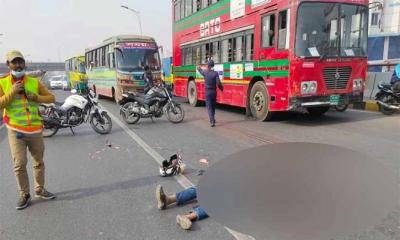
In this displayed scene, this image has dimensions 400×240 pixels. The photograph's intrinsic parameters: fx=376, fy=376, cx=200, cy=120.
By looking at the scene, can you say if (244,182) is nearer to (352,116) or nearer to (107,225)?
(107,225)

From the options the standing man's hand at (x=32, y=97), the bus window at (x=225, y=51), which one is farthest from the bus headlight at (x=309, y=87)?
the standing man's hand at (x=32, y=97)

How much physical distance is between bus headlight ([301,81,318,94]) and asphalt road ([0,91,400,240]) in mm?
922

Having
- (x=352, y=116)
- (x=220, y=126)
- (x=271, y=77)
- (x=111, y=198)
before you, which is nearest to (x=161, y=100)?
(x=220, y=126)

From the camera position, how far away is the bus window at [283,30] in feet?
30.3

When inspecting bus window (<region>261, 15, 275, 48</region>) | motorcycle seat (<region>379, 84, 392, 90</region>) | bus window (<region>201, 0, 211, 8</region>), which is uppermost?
bus window (<region>201, 0, 211, 8</region>)

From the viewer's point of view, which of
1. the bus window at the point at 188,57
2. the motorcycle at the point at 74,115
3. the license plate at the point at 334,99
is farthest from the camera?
the bus window at the point at 188,57

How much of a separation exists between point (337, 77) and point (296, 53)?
139cm

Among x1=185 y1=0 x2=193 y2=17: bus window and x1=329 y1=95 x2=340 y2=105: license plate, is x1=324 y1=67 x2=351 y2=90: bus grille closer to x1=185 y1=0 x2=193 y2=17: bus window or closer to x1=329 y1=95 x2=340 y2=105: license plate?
x1=329 y1=95 x2=340 y2=105: license plate

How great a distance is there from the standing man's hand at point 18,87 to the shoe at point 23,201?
1.26 metres

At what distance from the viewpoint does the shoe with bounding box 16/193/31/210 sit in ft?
14.4

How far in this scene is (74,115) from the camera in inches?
384

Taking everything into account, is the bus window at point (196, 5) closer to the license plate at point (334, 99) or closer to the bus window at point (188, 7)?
the bus window at point (188, 7)

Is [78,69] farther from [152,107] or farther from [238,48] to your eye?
[238,48]

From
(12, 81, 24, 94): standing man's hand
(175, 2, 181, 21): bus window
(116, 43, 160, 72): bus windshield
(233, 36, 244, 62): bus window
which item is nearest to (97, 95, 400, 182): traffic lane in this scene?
(233, 36, 244, 62): bus window
